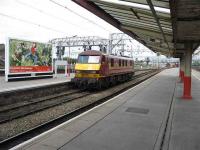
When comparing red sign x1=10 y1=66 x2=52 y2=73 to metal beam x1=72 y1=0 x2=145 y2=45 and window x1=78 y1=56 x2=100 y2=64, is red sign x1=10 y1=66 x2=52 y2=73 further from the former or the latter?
metal beam x1=72 y1=0 x2=145 y2=45

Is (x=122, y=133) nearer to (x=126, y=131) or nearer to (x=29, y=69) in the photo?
(x=126, y=131)

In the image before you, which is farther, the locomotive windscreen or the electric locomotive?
the locomotive windscreen

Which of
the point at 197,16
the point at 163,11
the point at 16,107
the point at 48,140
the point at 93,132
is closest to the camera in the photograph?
the point at 48,140

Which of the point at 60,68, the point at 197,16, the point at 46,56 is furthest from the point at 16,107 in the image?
the point at 60,68

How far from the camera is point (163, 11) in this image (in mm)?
10242

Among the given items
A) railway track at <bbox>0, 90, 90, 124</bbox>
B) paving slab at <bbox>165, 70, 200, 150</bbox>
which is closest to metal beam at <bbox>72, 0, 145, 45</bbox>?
railway track at <bbox>0, 90, 90, 124</bbox>

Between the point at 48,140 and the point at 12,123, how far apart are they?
3.67m

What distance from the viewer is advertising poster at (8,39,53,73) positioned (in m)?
22.7

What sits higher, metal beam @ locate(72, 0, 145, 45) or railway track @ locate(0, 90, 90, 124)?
metal beam @ locate(72, 0, 145, 45)

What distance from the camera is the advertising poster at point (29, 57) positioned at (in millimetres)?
22734

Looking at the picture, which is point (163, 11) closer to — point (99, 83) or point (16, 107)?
point (16, 107)

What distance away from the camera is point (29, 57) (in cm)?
2469

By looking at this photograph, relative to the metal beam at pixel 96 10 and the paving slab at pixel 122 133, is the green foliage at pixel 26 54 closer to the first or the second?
the metal beam at pixel 96 10

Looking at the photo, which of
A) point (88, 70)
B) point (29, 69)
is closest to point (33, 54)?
point (29, 69)
